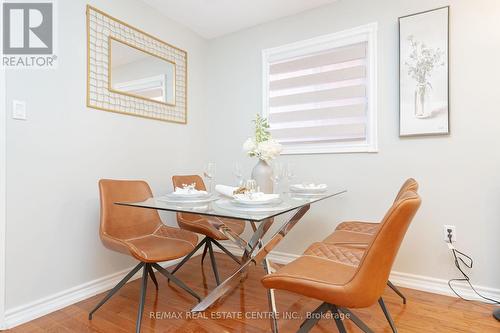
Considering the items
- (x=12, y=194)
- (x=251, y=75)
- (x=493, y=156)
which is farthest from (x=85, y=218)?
(x=493, y=156)

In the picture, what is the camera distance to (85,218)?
7.14 feet

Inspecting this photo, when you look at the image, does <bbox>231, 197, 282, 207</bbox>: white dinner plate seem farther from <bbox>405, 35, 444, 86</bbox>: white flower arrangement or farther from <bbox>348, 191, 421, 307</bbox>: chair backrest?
<bbox>405, 35, 444, 86</bbox>: white flower arrangement

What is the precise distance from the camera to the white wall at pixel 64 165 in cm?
181

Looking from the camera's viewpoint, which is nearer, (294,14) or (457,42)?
(457,42)

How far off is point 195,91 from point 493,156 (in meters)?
2.79

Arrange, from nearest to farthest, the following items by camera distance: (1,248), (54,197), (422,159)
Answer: (1,248), (54,197), (422,159)

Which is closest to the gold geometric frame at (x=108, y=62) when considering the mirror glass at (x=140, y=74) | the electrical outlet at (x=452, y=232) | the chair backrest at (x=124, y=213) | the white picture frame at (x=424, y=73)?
the mirror glass at (x=140, y=74)

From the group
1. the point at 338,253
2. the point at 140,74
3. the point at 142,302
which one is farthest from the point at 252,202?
the point at 140,74

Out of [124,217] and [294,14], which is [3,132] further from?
[294,14]

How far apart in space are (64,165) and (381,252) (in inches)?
82.3

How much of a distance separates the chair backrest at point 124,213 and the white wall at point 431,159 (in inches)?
54.2

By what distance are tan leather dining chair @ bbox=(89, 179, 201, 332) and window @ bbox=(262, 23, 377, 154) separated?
1.41 metres

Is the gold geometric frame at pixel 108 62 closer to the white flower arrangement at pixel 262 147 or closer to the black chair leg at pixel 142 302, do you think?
the white flower arrangement at pixel 262 147

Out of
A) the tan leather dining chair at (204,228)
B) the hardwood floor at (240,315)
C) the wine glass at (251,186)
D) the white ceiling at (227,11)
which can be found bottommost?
the hardwood floor at (240,315)
